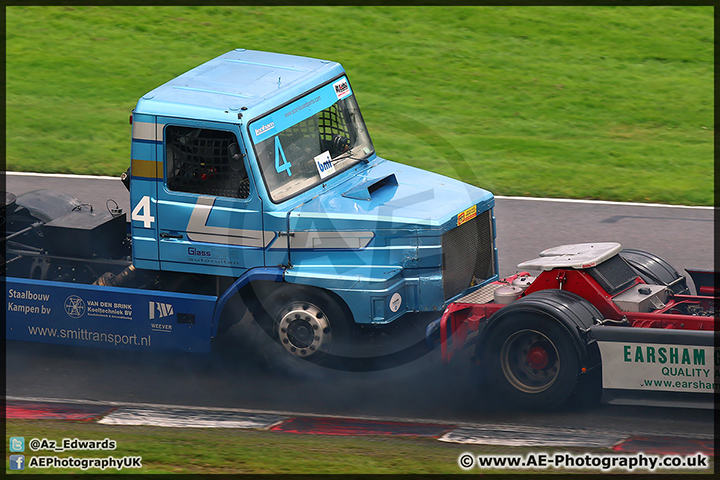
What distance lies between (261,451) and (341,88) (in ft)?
12.6

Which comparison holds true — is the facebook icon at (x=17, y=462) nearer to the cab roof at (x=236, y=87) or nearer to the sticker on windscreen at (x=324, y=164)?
the cab roof at (x=236, y=87)

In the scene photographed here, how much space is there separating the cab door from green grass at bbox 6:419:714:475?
1.66 m

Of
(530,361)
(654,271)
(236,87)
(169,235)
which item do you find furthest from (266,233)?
(654,271)

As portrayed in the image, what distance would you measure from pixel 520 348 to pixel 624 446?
1197 millimetres

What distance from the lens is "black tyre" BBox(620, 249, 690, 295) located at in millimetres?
9273

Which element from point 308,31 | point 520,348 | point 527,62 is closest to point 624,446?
point 520,348

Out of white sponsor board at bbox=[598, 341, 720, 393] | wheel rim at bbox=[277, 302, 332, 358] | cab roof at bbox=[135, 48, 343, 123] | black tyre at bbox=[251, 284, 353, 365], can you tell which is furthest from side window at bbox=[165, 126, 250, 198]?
white sponsor board at bbox=[598, 341, 720, 393]

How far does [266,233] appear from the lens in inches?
351

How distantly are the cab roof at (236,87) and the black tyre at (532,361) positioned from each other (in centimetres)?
297

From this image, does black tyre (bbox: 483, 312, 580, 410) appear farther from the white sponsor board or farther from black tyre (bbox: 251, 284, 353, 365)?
black tyre (bbox: 251, 284, 353, 365)

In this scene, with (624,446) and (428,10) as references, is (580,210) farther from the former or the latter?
(428,10)

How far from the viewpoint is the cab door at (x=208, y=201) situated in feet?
29.1

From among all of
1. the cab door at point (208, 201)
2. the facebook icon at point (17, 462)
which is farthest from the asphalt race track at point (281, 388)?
the facebook icon at point (17, 462)

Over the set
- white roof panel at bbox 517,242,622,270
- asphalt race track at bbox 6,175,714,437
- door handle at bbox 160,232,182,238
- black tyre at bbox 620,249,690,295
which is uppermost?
door handle at bbox 160,232,182,238
